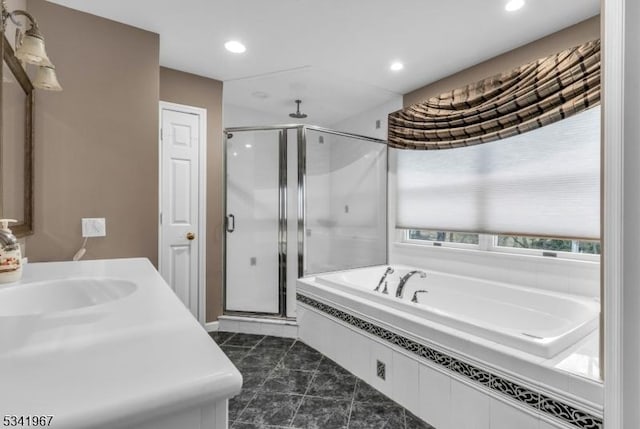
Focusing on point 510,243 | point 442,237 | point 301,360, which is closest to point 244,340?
point 301,360

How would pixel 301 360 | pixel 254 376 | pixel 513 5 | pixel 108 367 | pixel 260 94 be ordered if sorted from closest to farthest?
pixel 108 367 < pixel 513 5 < pixel 254 376 < pixel 301 360 < pixel 260 94

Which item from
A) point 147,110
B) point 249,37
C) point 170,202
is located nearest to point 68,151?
point 147,110

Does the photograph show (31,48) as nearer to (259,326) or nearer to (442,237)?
(259,326)

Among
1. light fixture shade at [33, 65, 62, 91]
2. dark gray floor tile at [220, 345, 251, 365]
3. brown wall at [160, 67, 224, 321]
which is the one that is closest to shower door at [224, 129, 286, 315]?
brown wall at [160, 67, 224, 321]

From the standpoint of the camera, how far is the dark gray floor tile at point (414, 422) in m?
1.74

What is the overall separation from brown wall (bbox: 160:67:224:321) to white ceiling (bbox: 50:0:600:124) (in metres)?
0.13

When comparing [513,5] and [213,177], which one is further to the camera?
[213,177]

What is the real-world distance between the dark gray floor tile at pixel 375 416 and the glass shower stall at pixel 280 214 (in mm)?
1407

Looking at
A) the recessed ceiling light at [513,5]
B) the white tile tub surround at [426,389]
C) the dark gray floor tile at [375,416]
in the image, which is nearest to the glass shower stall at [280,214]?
the white tile tub surround at [426,389]

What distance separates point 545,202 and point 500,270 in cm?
62

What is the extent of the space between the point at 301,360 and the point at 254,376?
397 mm

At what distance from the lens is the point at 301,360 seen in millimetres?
2525

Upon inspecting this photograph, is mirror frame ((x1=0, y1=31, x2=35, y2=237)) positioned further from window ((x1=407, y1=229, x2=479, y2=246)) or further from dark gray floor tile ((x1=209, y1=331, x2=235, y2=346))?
window ((x1=407, y1=229, x2=479, y2=246))

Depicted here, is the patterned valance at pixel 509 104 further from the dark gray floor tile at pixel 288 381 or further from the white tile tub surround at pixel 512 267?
the dark gray floor tile at pixel 288 381
